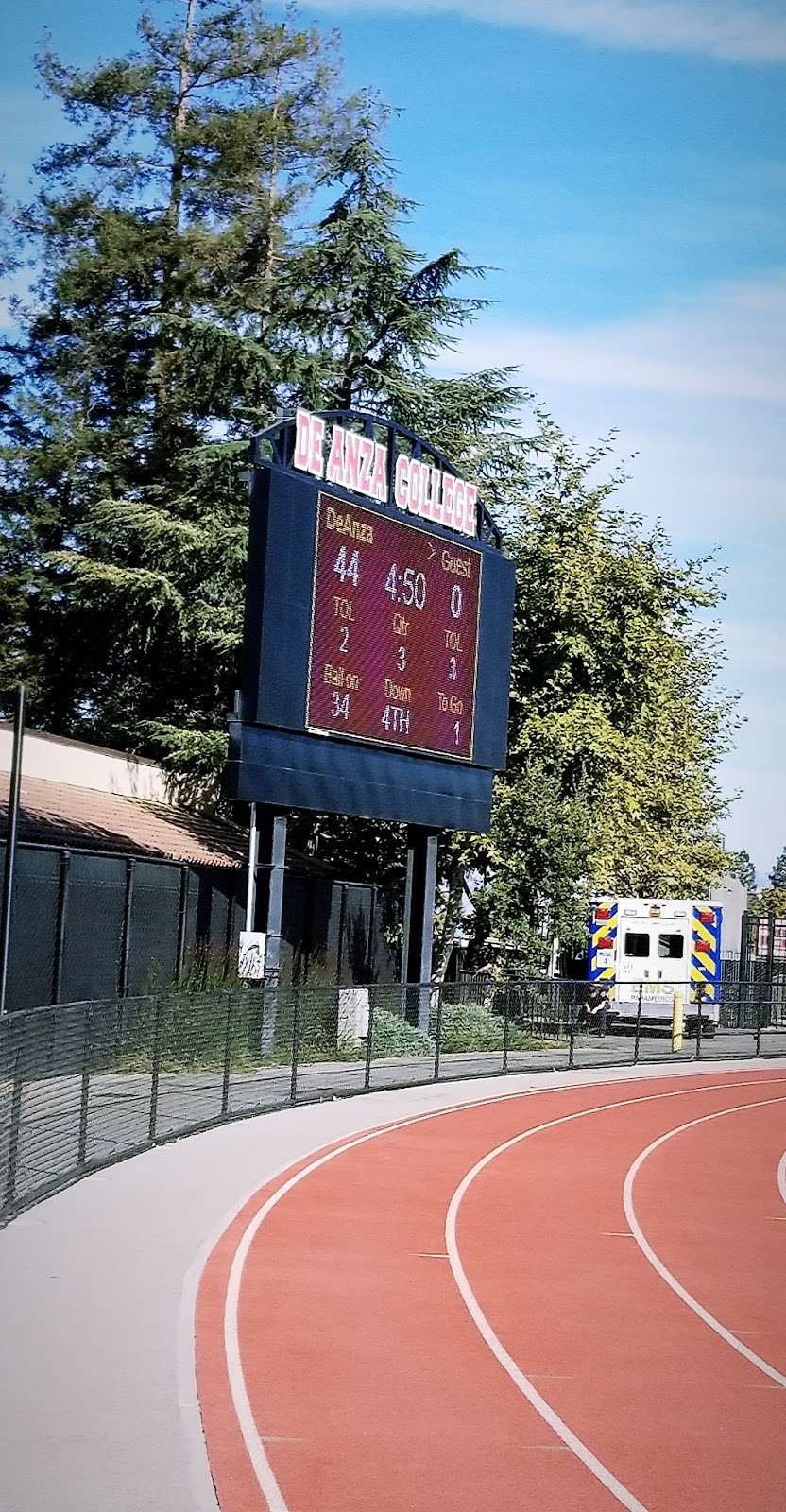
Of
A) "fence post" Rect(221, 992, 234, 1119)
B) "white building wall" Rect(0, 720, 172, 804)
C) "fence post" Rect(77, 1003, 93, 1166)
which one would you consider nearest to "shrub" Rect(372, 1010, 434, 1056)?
"fence post" Rect(221, 992, 234, 1119)

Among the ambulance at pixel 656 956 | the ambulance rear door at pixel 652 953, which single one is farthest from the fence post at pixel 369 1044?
the ambulance rear door at pixel 652 953

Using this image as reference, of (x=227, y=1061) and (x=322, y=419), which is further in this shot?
(x=322, y=419)

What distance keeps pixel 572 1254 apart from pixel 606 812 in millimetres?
33490

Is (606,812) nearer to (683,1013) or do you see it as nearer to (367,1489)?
(683,1013)

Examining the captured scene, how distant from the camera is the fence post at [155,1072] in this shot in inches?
795

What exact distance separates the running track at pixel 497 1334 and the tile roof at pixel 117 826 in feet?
39.6

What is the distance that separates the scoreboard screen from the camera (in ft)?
98.4

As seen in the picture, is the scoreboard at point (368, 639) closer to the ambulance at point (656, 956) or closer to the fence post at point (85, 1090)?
the ambulance at point (656, 956)

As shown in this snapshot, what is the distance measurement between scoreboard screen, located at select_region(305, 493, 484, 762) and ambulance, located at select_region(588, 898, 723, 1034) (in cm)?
1091

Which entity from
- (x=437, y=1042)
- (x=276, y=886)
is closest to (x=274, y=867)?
(x=276, y=886)

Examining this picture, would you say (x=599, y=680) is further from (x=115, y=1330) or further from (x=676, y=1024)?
(x=115, y=1330)

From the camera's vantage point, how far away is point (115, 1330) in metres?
12.3

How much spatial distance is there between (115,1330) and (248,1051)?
1268cm

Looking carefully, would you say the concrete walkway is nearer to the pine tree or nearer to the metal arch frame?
the metal arch frame
